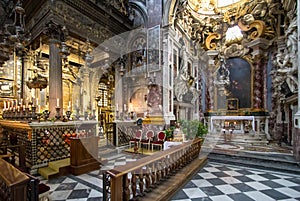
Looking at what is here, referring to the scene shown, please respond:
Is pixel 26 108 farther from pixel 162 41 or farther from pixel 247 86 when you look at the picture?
pixel 247 86

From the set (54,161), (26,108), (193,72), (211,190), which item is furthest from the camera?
(193,72)

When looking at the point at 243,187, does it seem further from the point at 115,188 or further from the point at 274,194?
the point at 115,188

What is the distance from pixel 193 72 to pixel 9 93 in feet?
31.3

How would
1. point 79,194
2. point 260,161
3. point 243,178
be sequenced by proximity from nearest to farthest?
1. point 79,194
2. point 243,178
3. point 260,161

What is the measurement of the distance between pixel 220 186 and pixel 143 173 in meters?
1.73

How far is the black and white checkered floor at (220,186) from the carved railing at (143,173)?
418 mm

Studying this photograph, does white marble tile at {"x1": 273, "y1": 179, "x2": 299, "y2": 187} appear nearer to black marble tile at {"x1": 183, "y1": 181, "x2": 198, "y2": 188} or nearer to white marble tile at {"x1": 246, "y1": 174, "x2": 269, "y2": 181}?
white marble tile at {"x1": 246, "y1": 174, "x2": 269, "y2": 181}

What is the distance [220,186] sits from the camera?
10.9 feet

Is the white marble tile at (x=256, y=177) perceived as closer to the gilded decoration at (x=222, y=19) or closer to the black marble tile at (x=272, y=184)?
the black marble tile at (x=272, y=184)

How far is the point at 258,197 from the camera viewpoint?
2.89 metres

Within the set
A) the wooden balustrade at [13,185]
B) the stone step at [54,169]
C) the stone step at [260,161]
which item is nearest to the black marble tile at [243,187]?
the stone step at [260,161]

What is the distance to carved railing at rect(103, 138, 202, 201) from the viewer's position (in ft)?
6.34

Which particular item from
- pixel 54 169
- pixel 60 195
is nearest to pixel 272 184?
pixel 60 195

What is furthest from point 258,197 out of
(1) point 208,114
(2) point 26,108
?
(1) point 208,114
